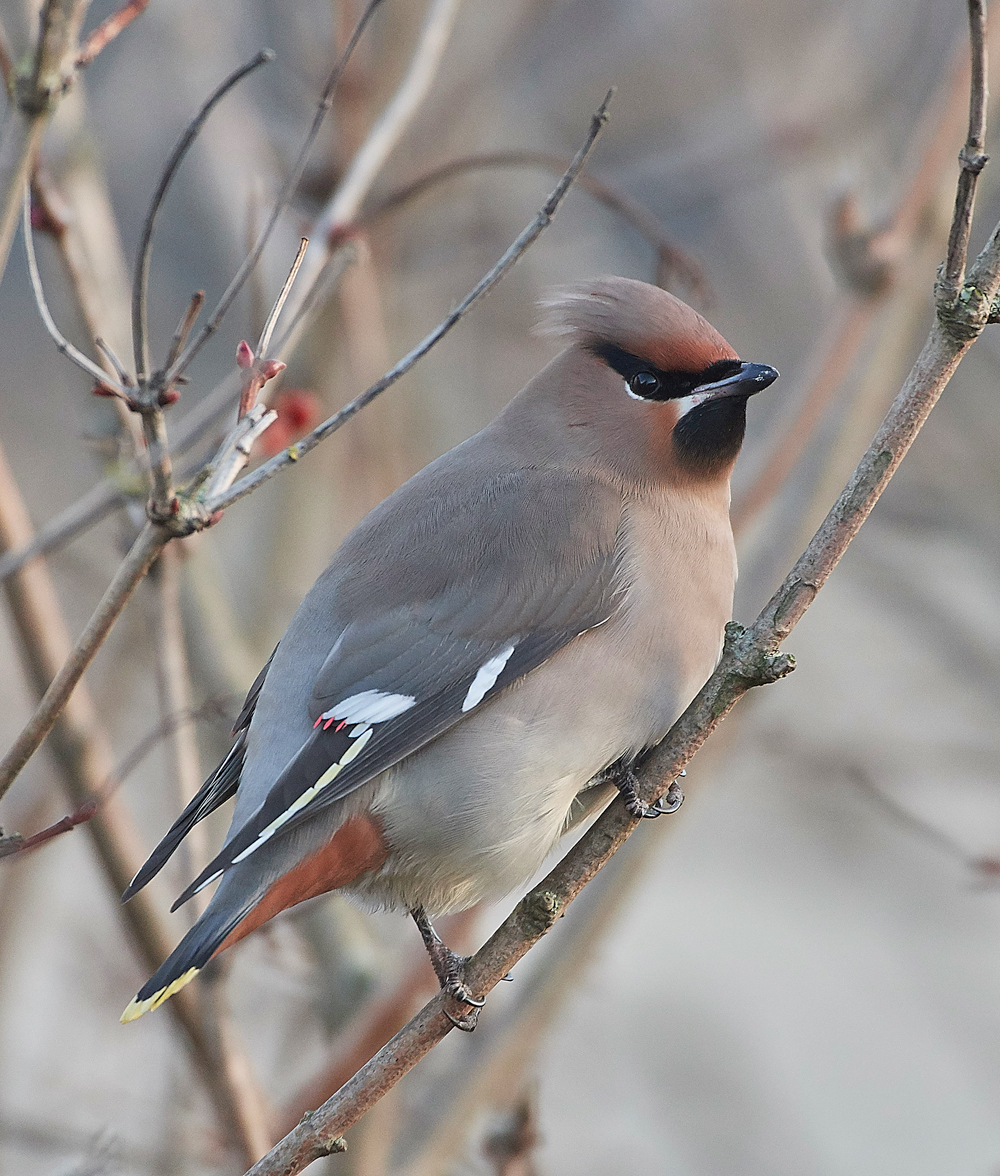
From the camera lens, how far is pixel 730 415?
10.1 feet

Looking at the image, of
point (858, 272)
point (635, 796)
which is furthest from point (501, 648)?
point (858, 272)

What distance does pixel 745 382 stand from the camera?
293 cm

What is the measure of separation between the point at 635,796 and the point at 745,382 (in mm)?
891

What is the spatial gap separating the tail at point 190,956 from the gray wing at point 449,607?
0.24 metres

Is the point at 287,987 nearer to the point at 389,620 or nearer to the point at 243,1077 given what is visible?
the point at 243,1077

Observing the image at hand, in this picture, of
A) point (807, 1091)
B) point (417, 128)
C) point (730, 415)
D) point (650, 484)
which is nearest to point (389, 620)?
point (650, 484)

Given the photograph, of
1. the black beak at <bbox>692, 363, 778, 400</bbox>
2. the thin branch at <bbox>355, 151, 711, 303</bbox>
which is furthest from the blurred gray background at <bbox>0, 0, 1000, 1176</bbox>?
the black beak at <bbox>692, 363, 778, 400</bbox>

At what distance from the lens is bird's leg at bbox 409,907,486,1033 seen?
249cm

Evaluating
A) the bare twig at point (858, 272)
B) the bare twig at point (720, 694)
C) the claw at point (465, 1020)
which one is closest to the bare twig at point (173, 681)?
the claw at point (465, 1020)

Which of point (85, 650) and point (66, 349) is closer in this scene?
point (85, 650)

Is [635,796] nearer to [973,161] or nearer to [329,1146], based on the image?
[329,1146]

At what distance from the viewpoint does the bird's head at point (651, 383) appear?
302 centimetres

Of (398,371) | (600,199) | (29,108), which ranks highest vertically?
(29,108)

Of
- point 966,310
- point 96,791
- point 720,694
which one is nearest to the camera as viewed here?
point 966,310
